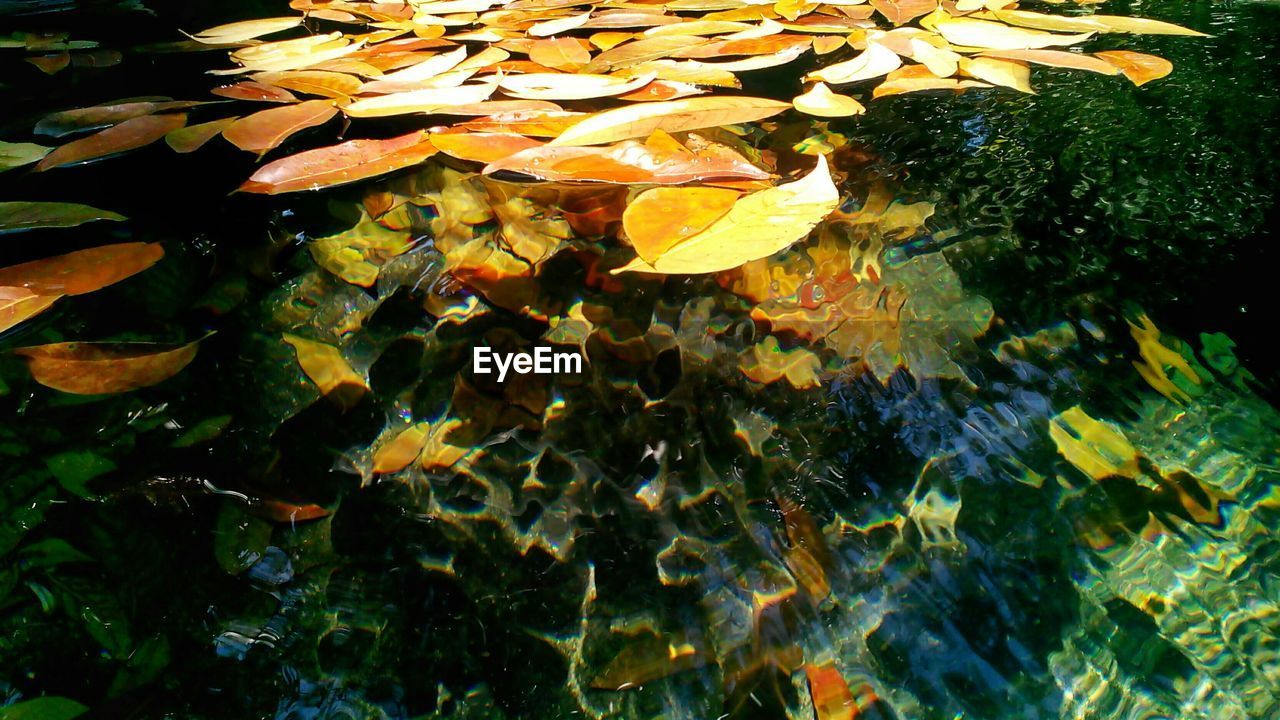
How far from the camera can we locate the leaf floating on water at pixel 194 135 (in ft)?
2.97

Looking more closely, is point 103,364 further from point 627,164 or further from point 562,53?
point 562,53

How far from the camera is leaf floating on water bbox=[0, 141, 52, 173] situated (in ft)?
2.87

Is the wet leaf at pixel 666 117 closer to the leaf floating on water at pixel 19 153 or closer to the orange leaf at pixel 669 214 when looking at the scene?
the orange leaf at pixel 669 214

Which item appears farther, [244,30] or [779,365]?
[244,30]

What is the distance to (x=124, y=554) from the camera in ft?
1.49

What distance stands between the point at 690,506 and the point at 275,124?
762mm

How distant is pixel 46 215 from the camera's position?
76cm

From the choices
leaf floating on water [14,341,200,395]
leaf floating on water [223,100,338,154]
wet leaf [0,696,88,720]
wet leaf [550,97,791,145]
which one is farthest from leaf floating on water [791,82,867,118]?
wet leaf [0,696,88,720]

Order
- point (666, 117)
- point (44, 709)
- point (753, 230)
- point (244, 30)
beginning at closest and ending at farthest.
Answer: point (44, 709)
point (753, 230)
point (666, 117)
point (244, 30)

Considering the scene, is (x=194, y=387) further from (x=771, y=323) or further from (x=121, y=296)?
(x=771, y=323)

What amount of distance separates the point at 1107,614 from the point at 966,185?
0.44 meters

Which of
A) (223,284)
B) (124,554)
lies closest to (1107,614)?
(124,554)

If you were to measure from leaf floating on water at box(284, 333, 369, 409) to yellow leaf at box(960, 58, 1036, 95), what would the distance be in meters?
0.84

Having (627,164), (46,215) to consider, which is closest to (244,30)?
(46,215)
